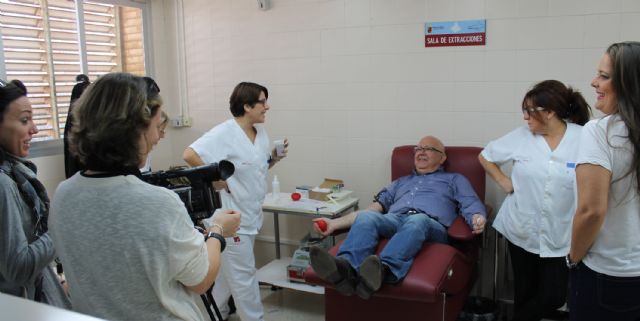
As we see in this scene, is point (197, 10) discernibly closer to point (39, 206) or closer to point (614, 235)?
point (39, 206)

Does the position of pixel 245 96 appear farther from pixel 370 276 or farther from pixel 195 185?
pixel 195 185

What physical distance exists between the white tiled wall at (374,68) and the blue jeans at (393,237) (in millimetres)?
716

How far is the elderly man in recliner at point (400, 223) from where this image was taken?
8.09 ft

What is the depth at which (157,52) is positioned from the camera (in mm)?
4289

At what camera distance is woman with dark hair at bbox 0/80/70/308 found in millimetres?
1468

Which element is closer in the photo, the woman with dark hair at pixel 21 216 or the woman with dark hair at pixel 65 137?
the woman with dark hair at pixel 21 216

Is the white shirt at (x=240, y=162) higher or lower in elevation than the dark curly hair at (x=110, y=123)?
lower

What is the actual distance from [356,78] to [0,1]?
238 cm

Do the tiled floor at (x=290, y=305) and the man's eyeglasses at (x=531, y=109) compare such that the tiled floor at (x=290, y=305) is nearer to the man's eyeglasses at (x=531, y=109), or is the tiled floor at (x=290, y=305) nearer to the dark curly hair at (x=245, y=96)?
the dark curly hair at (x=245, y=96)

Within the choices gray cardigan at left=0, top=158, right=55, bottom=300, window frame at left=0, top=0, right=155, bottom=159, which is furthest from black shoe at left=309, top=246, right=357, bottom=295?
window frame at left=0, top=0, right=155, bottom=159

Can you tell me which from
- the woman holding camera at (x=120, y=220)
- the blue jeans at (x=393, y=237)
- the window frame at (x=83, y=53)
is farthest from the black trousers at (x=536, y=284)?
the window frame at (x=83, y=53)

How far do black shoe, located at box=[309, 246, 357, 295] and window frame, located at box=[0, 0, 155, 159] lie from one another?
7.11ft

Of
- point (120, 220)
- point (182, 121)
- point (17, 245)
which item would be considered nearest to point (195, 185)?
point (120, 220)

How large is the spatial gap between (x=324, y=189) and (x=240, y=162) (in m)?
0.85
